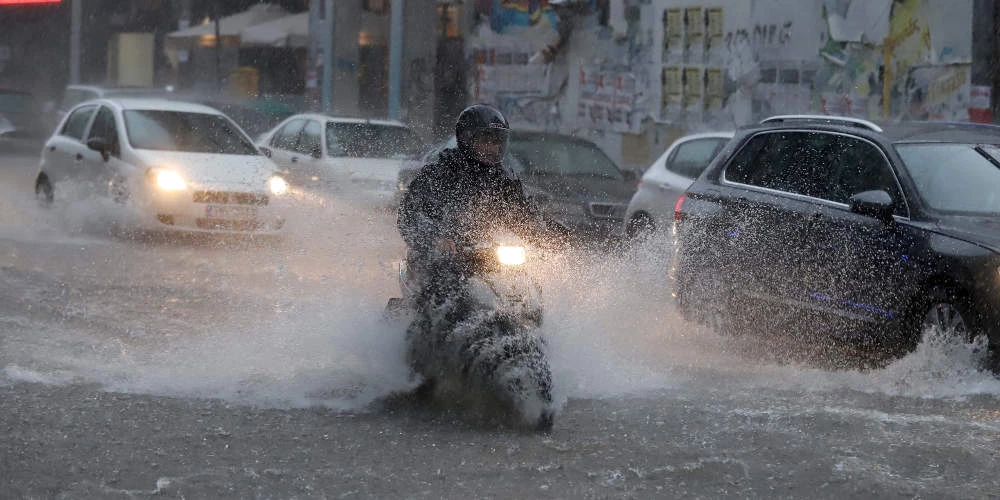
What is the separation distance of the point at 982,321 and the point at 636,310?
3.01 m

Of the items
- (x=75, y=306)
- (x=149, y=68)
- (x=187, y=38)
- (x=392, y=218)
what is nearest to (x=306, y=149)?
(x=392, y=218)

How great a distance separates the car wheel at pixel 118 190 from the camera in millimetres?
14305

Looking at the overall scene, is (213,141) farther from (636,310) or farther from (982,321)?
(982,321)

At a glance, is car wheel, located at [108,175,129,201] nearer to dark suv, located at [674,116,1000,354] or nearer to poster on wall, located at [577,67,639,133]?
dark suv, located at [674,116,1000,354]

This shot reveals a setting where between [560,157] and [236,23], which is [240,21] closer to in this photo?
[236,23]

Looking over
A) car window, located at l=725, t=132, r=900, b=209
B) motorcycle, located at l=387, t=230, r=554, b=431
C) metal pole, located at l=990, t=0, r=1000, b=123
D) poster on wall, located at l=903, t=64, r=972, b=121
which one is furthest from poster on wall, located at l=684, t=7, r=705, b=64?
motorcycle, located at l=387, t=230, r=554, b=431

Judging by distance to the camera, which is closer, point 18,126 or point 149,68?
point 18,126

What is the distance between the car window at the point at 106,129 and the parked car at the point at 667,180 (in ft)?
17.7

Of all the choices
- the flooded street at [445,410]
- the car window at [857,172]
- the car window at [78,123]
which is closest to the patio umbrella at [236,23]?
the car window at [78,123]

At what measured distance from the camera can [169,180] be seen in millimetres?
14008

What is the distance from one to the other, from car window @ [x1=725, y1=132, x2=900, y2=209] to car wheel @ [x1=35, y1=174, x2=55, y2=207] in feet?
31.5

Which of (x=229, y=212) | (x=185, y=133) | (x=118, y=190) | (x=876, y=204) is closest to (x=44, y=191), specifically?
(x=185, y=133)

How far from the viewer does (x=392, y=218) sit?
16.7 m

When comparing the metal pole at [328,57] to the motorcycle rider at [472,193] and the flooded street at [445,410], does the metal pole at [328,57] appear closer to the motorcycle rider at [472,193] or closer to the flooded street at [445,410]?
the flooded street at [445,410]
